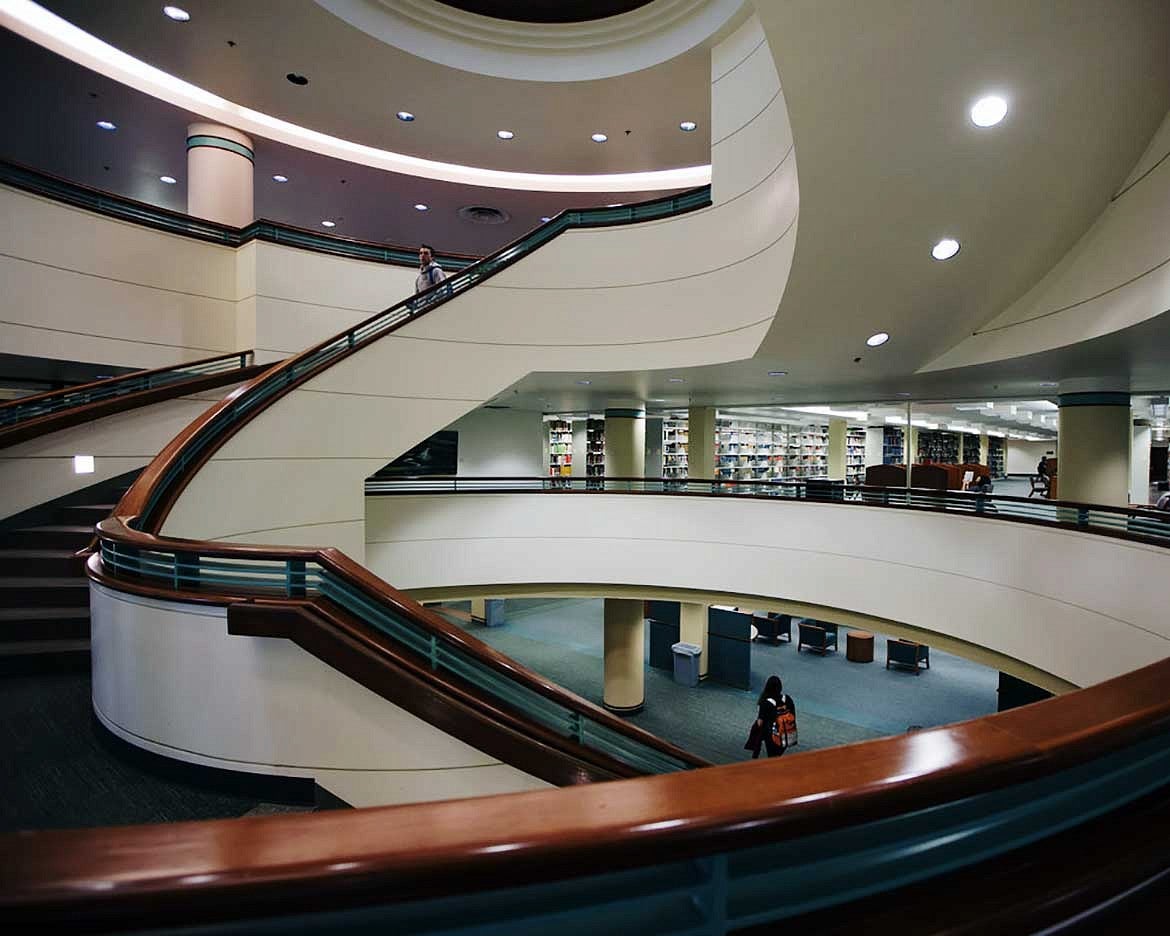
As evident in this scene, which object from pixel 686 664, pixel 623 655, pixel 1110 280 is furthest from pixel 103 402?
pixel 686 664

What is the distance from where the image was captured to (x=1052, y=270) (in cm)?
532

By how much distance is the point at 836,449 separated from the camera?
12.2 meters

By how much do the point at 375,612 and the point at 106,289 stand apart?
21.9 feet

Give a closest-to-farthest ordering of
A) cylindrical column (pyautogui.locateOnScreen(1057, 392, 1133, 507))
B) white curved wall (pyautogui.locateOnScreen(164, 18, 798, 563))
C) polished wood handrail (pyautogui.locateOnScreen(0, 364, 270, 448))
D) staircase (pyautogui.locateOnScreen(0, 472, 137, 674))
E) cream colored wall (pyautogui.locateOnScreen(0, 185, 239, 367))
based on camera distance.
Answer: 1. staircase (pyautogui.locateOnScreen(0, 472, 137, 674))
2. polished wood handrail (pyautogui.locateOnScreen(0, 364, 270, 448))
3. white curved wall (pyautogui.locateOnScreen(164, 18, 798, 563))
4. cream colored wall (pyautogui.locateOnScreen(0, 185, 239, 367))
5. cylindrical column (pyautogui.locateOnScreen(1057, 392, 1133, 507))

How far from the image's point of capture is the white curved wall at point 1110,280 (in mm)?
4109

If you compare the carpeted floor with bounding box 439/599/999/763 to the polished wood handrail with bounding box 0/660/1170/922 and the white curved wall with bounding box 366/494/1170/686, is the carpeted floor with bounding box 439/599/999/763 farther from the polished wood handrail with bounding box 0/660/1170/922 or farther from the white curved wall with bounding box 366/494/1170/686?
the polished wood handrail with bounding box 0/660/1170/922

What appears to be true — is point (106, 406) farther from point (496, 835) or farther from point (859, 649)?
point (859, 649)

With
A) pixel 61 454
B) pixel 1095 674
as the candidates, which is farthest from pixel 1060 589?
pixel 61 454

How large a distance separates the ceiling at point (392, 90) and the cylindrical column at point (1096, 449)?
6286 mm

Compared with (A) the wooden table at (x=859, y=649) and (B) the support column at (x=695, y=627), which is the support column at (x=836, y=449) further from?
(A) the wooden table at (x=859, y=649)

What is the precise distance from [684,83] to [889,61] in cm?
517

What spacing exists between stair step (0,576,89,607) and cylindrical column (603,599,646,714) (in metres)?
7.81

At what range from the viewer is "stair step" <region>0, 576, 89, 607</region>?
12.4 ft

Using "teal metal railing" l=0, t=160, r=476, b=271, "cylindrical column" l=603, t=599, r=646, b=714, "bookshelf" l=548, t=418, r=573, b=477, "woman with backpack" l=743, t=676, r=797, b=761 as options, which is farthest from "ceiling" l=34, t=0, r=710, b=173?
"cylindrical column" l=603, t=599, r=646, b=714
